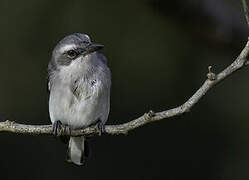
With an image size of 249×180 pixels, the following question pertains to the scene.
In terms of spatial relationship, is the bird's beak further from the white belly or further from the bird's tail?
the bird's tail

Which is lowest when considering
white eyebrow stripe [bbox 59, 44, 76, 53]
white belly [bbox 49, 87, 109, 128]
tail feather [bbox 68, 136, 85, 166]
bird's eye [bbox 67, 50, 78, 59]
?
tail feather [bbox 68, 136, 85, 166]

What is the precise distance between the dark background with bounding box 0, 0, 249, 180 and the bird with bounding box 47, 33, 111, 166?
84.8 inches

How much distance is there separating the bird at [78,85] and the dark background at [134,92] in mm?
2155

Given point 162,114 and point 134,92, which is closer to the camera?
point 162,114

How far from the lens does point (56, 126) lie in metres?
5.24

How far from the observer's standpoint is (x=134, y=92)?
25.8 ft

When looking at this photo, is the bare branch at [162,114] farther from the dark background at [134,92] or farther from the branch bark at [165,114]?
the dark background at [134,92]

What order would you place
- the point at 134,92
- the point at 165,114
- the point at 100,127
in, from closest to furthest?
the point at 165,114, the point at 100,127, the point at 134,92

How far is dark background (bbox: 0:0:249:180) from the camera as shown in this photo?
7504mm

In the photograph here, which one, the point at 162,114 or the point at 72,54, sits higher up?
the point at 72,54

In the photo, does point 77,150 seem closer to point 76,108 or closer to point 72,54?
point 76,108

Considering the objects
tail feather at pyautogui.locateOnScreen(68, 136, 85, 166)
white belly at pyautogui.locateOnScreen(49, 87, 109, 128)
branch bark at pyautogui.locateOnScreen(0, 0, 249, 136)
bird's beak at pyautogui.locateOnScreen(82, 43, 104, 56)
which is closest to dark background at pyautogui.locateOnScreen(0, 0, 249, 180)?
tail feather at pyautogui.locateOnScreen(68, 136, 85, 166)

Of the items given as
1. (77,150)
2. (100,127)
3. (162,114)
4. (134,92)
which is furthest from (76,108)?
(134,92)

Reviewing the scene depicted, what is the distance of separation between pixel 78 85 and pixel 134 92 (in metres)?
2.69
